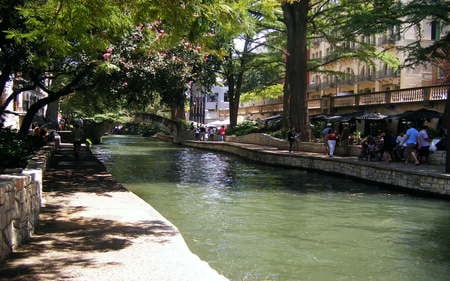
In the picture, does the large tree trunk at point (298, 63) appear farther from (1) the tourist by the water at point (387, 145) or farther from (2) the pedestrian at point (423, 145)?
(2) the pedestrian at point (423, 145)

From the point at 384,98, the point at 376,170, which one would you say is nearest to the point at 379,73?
the point at 384,98

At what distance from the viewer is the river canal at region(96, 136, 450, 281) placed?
28.1 ft

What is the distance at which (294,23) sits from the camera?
32.8 meters

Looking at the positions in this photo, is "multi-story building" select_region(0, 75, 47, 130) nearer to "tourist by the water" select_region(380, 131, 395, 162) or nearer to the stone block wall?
the stone block wall

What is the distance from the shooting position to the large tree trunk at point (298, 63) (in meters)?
32.5

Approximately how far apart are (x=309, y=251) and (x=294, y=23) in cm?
2509

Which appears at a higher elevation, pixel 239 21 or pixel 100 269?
pixel 239 21

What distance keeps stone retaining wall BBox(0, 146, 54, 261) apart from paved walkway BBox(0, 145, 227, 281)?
16 cm

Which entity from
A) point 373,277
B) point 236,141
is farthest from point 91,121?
point 373,277

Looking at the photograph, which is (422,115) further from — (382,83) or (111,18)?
(382,83)

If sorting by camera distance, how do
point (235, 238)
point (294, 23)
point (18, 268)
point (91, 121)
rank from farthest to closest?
1. point (91, 121)
2. point (294, 23)
3. point (235, 238)
4. point (18, 268)

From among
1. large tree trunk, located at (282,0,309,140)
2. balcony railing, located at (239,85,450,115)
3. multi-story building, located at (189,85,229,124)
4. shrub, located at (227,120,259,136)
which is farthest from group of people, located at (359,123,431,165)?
multi-story building, located at (189,85,229,124)

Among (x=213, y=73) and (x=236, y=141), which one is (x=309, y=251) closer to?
(x=213, y=73)

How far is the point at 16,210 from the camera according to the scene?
24.0 feet
